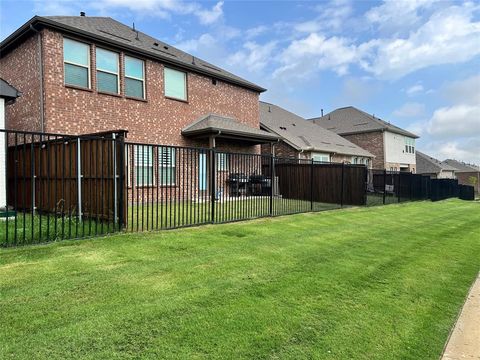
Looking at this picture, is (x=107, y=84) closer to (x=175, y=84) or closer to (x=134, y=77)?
(x=134, y=77)

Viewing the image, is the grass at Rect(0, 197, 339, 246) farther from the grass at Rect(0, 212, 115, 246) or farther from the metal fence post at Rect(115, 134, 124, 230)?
the metal fence post at Rect(115, 134, 124, 230)

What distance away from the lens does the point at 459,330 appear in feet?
12.2

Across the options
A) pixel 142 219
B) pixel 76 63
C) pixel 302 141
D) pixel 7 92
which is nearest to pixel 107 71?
pixel 76 63

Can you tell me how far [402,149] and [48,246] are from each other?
39119 mm

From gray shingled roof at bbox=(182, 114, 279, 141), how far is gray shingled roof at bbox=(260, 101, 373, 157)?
526cm

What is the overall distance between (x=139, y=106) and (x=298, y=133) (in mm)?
14253

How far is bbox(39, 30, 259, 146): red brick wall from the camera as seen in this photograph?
11.7 m

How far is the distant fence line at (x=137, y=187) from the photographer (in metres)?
6.95

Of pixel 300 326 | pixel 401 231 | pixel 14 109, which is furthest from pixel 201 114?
pixel 300 326

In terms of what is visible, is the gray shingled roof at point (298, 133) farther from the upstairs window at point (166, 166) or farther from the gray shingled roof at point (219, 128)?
the upstairs window at point (166, 166)

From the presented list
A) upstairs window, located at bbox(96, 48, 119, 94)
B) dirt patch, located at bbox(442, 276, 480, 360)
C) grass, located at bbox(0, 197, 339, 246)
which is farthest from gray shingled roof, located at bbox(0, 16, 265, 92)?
dirt patch, located at bbox(442, 276, 480, 360)

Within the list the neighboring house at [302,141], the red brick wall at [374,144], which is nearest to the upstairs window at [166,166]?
the neighboring house at [302,141]

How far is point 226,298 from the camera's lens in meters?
3.98

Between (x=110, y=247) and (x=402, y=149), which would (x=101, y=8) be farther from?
(x=402, y=149)
